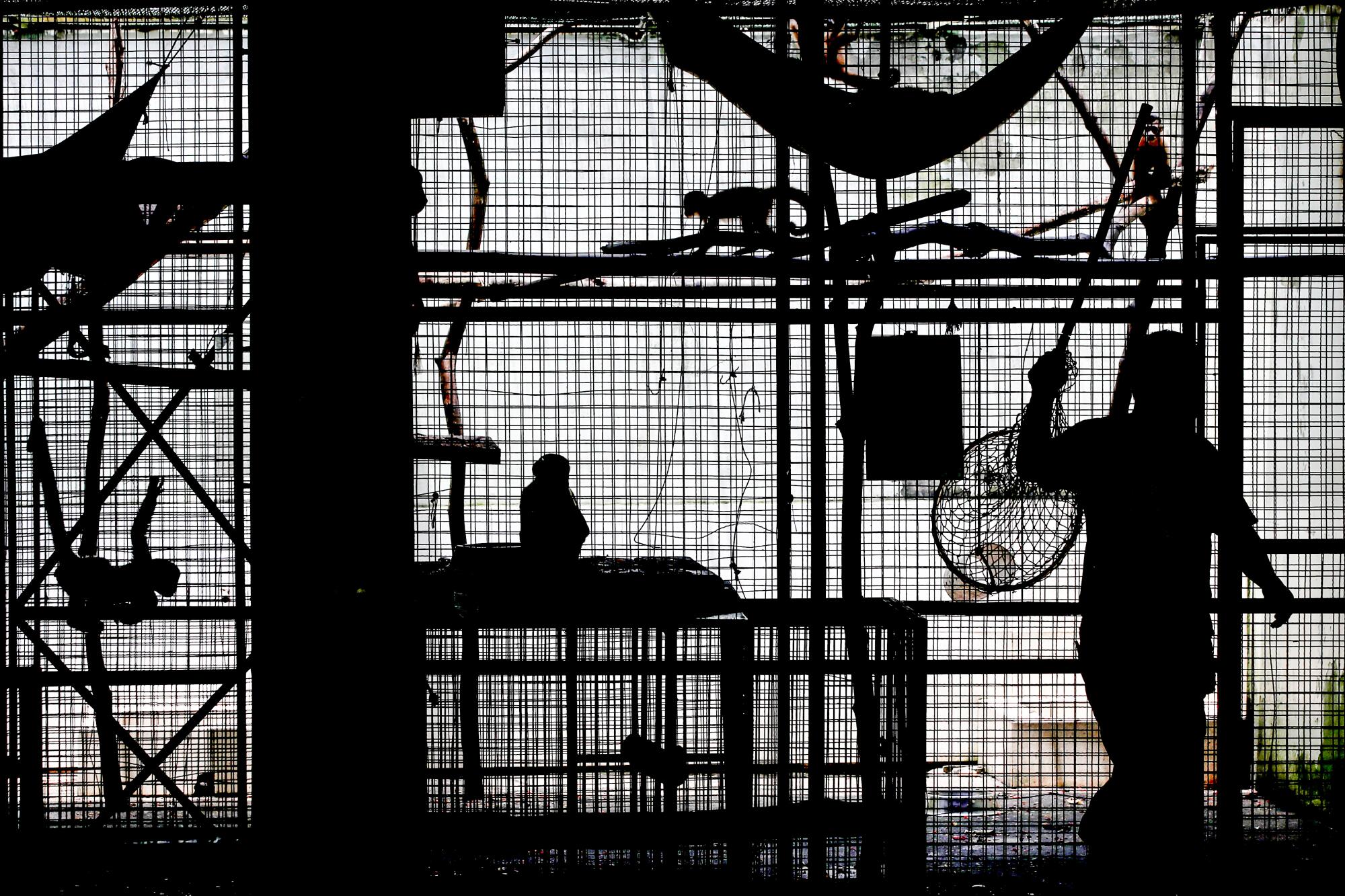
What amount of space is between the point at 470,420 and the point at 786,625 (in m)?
1.60

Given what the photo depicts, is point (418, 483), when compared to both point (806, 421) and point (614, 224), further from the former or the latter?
point (806, 421)

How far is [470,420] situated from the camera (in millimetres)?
4336

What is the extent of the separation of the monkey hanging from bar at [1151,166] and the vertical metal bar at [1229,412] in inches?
8.4

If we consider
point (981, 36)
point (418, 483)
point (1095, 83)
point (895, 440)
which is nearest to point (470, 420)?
point (418, 483)

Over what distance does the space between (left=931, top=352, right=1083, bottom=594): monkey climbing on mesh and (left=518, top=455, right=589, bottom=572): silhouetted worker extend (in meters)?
1.37

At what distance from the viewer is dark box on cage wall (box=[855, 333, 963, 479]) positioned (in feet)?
12.5

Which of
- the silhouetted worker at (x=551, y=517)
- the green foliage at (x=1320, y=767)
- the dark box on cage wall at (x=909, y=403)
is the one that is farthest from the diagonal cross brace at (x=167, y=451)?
the green foliage at (x=1320, y=767)

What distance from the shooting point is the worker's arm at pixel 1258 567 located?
3.49 meters

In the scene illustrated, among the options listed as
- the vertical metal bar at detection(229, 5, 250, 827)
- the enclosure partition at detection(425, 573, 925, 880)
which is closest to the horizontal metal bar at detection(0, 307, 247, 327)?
the vertical metal bar at detection(229, 5, 250, 827)

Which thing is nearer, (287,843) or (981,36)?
(287,843)

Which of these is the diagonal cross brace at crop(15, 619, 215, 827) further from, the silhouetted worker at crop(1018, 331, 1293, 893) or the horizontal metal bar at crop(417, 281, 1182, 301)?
the silhouetted worker at crop(1018, 331, 1293, 893)

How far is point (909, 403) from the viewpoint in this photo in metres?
3.84

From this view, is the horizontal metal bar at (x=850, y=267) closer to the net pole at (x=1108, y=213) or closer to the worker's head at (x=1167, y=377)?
the net pole at (x=1108, y=213)

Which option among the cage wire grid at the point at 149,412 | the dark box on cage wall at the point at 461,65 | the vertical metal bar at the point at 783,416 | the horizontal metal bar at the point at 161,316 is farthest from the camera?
the vertical metal bar at the point at 783,416
